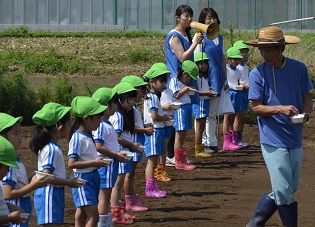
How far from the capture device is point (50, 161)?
681 cm

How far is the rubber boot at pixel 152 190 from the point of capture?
998 centimetres

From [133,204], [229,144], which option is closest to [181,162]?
[229,144]

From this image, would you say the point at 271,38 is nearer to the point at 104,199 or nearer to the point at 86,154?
the point at 86,154

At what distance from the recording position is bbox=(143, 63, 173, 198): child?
9.98 metres

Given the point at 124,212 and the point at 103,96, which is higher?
the point at 103,96

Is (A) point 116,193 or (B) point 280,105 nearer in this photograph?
(B) point 280,105

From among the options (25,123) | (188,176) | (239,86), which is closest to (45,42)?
(25,123)

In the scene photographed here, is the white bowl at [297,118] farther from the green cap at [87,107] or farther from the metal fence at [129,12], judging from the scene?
the metal fence at [129,12]

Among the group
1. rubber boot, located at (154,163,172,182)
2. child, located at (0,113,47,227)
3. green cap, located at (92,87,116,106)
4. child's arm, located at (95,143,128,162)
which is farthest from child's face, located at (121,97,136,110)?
child, located at (0,113,47,227)

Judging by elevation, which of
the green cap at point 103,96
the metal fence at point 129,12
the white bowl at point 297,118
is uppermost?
the metal fence at point 129,12

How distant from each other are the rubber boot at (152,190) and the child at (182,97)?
1.51 meters

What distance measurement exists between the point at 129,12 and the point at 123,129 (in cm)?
2668

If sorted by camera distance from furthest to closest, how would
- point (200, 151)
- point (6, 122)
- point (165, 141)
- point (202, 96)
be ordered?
point (200, 151), point (202, 96), point (165, 141), point (6, 122)

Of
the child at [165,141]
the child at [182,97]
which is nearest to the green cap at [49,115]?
the child at [165,141]
